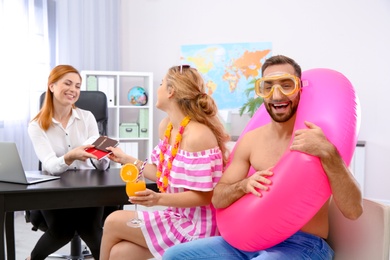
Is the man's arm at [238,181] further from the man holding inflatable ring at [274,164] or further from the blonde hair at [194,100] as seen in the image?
the blonde hair at [194,100]

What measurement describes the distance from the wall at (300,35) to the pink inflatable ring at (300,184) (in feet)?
10.6

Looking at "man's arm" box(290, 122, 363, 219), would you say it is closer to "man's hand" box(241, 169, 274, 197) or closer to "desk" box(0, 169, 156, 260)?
"man's hand" box(241, 169, 274, 197)

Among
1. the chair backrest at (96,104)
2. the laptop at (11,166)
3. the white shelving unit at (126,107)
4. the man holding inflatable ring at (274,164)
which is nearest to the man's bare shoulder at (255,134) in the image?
the man holding inflatable ring at (274,164)

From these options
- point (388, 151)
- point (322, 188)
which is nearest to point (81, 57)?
point (388, 151)

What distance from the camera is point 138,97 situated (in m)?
5.06

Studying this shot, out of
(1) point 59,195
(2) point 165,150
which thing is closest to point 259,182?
(2) point 165,150

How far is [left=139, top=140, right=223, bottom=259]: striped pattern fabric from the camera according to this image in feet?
5.67

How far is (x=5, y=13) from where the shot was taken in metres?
3.93

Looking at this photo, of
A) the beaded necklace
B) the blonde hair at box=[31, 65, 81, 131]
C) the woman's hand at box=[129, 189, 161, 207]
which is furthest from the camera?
the blonde hair at box=[31, 65, 81, 131]

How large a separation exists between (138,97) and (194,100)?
3.26 meters

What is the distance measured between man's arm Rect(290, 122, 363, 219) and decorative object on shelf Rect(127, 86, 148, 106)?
149 inches

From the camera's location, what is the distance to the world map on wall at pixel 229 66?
16.3 ft

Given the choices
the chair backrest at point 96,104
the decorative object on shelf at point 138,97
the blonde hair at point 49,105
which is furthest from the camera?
the decorative object on shelf at point 138,97

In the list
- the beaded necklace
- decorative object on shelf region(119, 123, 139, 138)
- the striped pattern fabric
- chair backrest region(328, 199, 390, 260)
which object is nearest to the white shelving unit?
decorative object on shelf region(119, 123, 139, 138)
